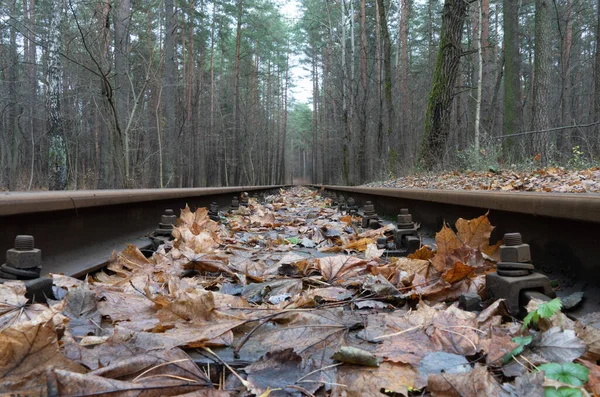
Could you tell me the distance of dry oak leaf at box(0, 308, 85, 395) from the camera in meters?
0.95

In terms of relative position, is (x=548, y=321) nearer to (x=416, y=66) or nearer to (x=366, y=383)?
(x=366, y=383)

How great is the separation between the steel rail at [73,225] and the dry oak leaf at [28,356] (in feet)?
3.51

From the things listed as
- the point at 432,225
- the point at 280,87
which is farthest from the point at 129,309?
the point at 280,87

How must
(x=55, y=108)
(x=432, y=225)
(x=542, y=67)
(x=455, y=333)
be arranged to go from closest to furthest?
(x=455, y=333), (x=432, y=225), (x=55, y=108), (x=542, y=67)

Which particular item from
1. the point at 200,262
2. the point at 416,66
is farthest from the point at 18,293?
the point at 416,66

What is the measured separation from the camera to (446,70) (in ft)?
33.3

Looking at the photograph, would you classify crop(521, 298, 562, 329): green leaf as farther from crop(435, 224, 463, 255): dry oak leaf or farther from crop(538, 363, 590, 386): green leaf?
crop(435, 224, 463, 255): dry oak leaf

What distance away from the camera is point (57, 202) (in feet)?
7.29

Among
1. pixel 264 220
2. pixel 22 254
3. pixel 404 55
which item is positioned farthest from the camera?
pixel 404 55

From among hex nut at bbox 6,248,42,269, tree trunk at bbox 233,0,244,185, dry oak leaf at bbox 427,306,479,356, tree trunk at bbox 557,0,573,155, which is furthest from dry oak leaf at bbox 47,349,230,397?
tree trunk at bbox 233,0,244,185

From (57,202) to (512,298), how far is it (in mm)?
2255

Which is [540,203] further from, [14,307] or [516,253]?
[14,307]

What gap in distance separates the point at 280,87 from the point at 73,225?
51.3 metres

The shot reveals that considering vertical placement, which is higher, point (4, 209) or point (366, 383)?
point (4, 209)
